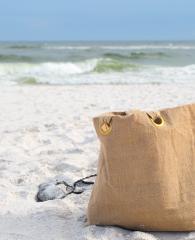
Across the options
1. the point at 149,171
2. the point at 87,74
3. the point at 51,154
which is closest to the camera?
the point at 149,171

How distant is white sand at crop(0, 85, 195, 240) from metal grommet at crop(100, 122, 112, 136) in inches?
16.5

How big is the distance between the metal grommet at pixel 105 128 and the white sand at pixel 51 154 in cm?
42

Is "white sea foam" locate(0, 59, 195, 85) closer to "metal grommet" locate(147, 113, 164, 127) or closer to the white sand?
the white sand

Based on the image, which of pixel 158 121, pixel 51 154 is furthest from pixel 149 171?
pixel 51 154

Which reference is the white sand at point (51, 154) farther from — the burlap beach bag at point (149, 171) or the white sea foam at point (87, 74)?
the white sea foam at point (87, 74)

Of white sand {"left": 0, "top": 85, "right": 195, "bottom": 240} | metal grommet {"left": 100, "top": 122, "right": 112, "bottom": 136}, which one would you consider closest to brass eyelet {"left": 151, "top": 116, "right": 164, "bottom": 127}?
metal grommet {"left": 100, "top": 122, "right": 112, "bottom": 136}

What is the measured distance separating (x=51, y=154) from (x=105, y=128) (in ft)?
5.77

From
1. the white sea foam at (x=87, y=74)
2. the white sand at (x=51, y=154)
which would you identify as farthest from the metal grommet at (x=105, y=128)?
the white sea foam at (x=87, y=74)

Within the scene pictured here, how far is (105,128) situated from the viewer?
213 centimetres

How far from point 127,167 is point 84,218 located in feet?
1.45

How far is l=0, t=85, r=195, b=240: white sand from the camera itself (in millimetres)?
2254

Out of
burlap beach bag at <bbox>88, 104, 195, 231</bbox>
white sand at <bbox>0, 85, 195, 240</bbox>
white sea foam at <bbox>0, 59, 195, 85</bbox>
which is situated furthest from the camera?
white sea foam at <bbox>0, 59, 195, 85</bbox>

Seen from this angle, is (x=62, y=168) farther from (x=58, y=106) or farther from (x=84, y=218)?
(x=58, y=106)

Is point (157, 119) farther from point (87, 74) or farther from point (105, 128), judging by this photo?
point (87, 74)
